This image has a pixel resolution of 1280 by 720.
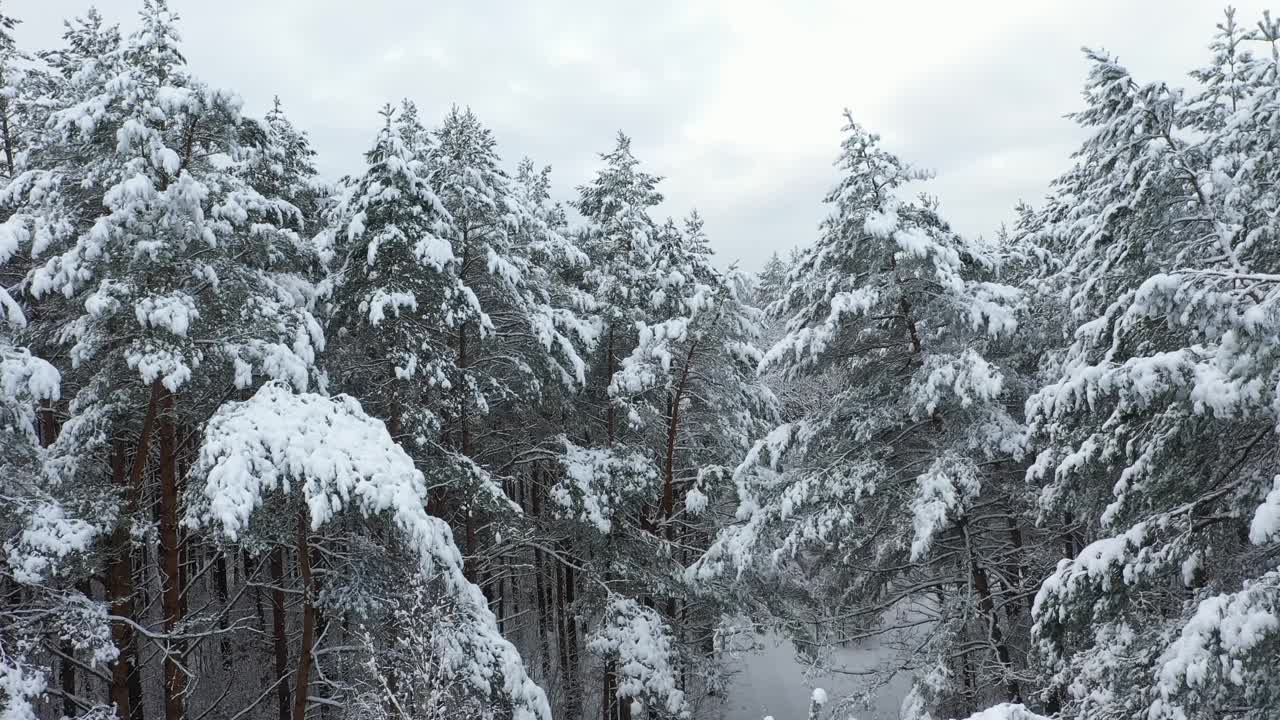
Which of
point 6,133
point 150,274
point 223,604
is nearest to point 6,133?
point 6,133

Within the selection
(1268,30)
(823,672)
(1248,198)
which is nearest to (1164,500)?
(1248,198)

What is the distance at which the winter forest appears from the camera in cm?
719

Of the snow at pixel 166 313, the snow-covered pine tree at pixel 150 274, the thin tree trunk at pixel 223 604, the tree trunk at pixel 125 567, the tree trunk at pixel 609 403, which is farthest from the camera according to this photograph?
the thin tree trunk at pixel 223 604

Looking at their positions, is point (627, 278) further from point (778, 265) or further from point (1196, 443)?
point (778, 265)

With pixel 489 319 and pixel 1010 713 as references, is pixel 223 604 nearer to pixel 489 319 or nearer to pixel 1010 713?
pixel 489 319

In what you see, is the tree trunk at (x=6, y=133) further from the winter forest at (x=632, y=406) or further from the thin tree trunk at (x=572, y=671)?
the thin tree trunk at (x=572, y=671)

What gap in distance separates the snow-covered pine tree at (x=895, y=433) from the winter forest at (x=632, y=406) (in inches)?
2.8

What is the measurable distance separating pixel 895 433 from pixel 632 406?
487cm

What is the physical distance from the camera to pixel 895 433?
12.2 meters

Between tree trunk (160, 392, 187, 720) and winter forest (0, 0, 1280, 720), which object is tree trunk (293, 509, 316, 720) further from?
tree trunk (160, 392, 187, 720)

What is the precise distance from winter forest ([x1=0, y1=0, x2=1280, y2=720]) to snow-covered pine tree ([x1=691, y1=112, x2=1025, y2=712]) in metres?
0.07

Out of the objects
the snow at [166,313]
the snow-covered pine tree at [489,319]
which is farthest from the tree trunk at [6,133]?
the snow at [166,313]

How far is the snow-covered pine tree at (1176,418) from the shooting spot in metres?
5.59

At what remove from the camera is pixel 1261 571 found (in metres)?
6.77
